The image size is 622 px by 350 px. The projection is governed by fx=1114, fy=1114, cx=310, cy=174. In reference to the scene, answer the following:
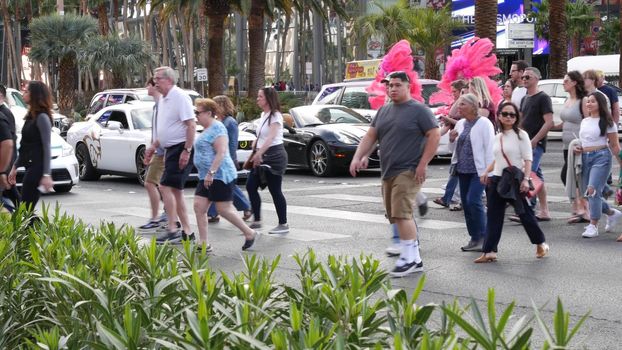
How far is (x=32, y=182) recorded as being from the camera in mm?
9844

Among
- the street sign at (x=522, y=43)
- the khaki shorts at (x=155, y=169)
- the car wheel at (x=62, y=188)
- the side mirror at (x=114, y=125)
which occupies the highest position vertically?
the street sign at (x=522, y=43)

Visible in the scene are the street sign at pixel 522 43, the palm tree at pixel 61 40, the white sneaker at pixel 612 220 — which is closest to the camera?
the white sneaker at pixel 612 220

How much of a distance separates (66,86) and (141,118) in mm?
33221

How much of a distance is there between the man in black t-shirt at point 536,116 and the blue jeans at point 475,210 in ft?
6.15

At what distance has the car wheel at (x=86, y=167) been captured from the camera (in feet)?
66.5

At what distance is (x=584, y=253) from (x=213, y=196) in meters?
3.46

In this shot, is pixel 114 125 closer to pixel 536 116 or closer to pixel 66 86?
pixel 536 116

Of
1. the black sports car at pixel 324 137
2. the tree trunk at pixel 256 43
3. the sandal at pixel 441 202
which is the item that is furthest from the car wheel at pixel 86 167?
the tree trunk at pixel 256 43

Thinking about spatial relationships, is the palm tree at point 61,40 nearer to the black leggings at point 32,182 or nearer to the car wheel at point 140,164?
the car wheel at point 140,164

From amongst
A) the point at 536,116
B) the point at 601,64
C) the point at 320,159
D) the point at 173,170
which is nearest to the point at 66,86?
the point at 601,64

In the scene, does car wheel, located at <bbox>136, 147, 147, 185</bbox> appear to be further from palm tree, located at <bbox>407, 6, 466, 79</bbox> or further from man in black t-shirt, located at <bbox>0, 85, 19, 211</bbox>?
palm tree, located at <bbox>407, 6, 466, 79</bbox>

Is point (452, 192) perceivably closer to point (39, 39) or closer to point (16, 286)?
point (16, 286)

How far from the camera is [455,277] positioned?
29.6ft

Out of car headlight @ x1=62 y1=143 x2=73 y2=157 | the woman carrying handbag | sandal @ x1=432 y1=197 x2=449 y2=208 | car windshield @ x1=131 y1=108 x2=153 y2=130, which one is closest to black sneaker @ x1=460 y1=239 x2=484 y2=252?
the woman carrying handbag
